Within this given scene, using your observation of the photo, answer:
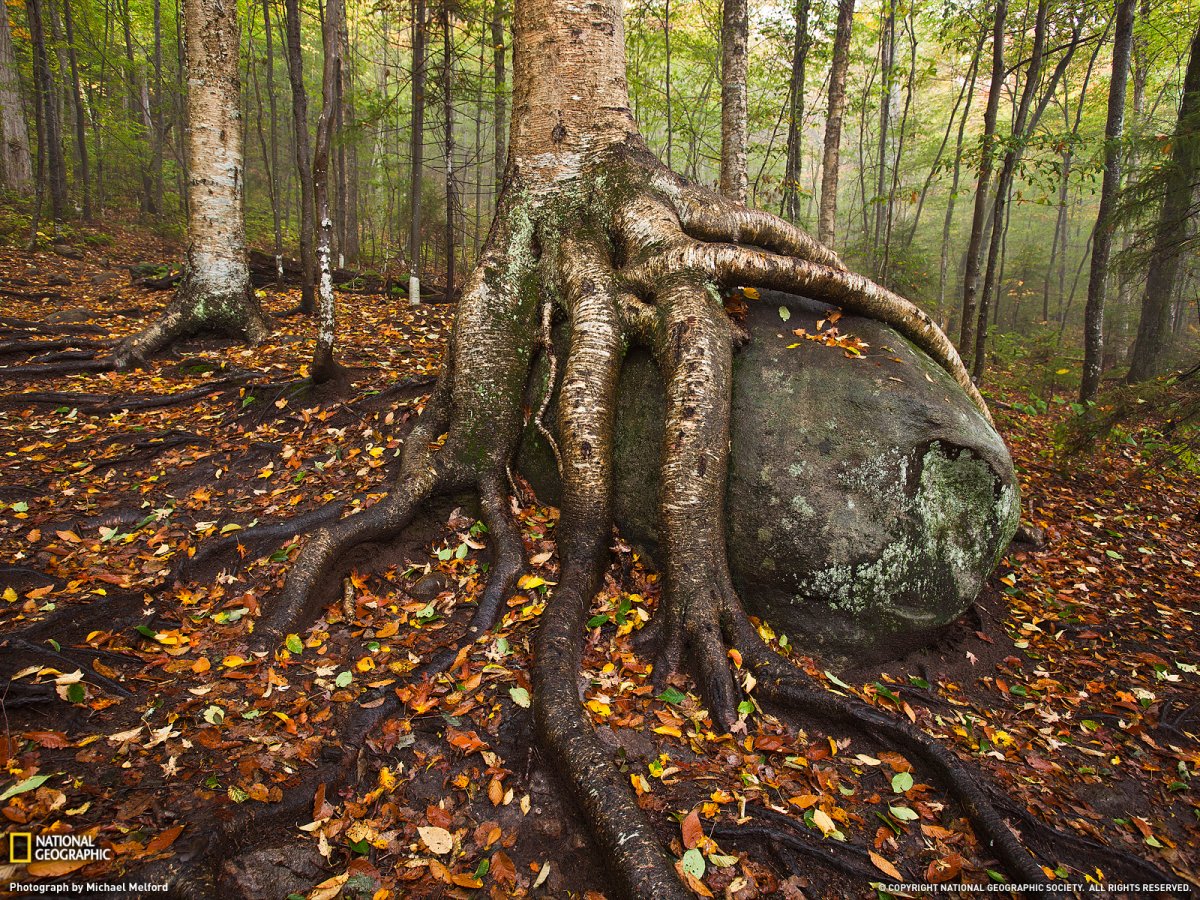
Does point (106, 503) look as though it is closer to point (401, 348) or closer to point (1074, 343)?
point (401, 348)

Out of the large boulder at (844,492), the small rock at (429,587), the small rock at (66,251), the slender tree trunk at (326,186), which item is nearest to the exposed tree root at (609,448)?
the large boulder at (844,492)

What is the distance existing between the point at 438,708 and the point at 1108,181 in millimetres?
12423

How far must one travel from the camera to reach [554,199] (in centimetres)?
466

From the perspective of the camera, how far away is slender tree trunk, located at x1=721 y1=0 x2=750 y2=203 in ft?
29.4

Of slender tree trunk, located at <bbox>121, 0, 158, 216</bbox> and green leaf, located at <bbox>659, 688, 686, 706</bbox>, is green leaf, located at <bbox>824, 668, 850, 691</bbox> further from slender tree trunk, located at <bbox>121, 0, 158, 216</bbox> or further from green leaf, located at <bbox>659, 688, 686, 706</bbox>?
slender tree trunk, located at <bbox>121, 0, 158, 216</bbox>

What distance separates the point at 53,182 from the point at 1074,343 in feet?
105

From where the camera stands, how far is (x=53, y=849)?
2105 millimetres

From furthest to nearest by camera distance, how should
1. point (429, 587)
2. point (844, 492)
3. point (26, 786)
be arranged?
point (429, 587) < point (844, 492) < point (26, 786)

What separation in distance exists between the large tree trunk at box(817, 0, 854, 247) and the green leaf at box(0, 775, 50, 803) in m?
12.4

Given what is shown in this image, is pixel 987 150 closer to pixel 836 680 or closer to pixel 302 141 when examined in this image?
pixel 836 680

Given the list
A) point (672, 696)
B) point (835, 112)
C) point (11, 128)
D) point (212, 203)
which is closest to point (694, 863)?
point (672, 696)

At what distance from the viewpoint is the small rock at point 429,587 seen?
3.97m

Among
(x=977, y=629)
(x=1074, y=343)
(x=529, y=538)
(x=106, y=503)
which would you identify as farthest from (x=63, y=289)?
(x=1074, y=343)

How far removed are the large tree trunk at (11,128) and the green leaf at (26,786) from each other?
2075cm
